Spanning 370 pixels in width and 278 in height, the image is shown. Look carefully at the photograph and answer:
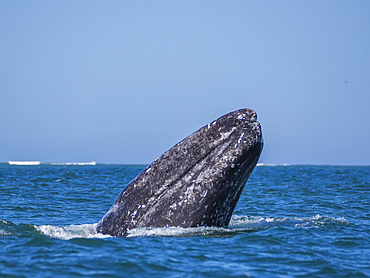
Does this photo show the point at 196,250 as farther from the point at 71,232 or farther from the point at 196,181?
the point at 71,232

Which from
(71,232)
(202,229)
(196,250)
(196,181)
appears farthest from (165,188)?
(71,232)

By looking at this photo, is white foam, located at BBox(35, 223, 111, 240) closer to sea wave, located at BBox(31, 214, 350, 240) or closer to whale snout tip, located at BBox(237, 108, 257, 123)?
sea wave, located at BBox(31, 214, 350, 240)

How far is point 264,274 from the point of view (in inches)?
Answer: 218

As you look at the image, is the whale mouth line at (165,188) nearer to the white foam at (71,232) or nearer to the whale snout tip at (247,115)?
the whale snout tip at (247,115)

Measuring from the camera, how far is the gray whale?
7094 millimetres

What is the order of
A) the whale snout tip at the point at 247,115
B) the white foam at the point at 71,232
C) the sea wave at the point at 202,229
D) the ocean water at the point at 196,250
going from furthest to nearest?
the white foam at the point at 71,232, the whale snout tip at the point at 247,115, the sea wave at the point at 202,229, the ocean water at the point at 196,250

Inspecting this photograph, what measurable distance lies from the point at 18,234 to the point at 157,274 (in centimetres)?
317

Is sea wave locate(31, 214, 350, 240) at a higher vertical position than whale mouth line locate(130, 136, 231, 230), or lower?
lower

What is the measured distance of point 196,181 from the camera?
7.13 m

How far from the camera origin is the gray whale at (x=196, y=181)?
7.09 meters

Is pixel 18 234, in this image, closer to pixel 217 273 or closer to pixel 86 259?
pixel 86 259

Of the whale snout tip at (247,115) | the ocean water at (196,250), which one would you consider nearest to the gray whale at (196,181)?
the whale snout tip at (247,115)

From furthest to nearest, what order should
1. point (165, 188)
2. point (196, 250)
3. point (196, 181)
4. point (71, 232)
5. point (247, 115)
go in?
point (71, 232) → point (247, 115) → point (165, 188) → point (196, 181) → point (196, 250)

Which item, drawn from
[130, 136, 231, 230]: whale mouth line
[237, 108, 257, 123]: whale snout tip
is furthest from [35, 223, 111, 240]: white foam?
[237, 108, 257, 123]: whale snout tip
